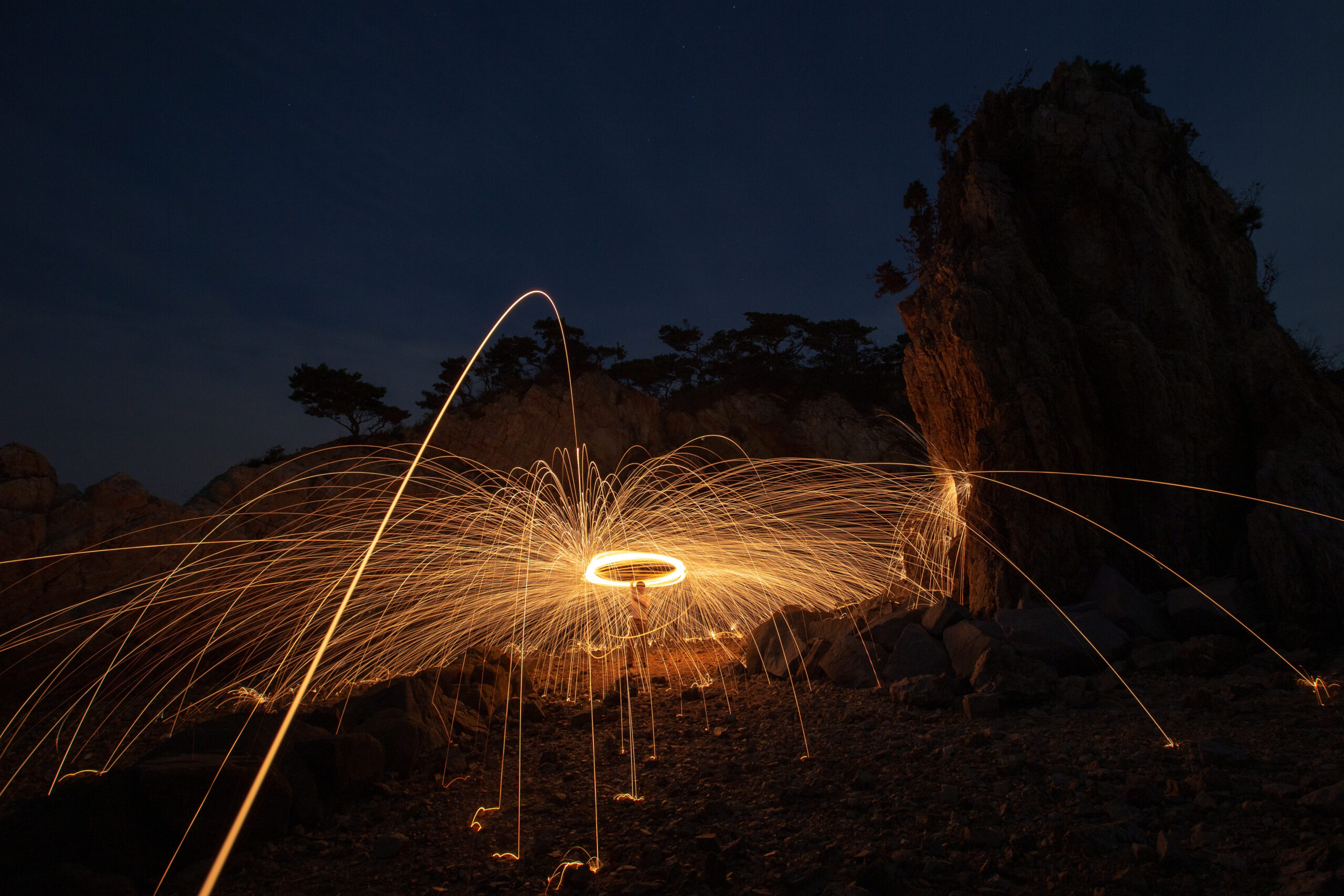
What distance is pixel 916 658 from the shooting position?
7.20 metres

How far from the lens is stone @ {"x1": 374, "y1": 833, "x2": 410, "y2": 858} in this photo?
409cm

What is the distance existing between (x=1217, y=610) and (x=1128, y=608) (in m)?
0.85

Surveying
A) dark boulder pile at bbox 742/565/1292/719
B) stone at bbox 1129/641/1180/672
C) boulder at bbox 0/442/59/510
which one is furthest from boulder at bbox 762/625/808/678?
boulder at bbox 0/442/59/510

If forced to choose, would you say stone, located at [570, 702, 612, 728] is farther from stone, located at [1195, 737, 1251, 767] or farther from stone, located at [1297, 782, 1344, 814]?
stone, located at [1297, 782, 1344, 814]

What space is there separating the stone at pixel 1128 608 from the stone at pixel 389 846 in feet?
26.5

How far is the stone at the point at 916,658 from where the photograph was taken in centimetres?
700

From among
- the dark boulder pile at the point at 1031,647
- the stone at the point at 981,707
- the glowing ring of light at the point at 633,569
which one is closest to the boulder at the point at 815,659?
the dark boulder pile at the point at 1031,647

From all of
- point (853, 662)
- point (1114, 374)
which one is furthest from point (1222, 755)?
point (1114, 374)

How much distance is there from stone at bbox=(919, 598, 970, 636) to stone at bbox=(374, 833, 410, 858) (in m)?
6.52

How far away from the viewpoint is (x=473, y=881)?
147 inches

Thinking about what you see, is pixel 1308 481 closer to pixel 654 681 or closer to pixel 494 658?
pixel 654 681

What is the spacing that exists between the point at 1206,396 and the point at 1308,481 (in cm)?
201

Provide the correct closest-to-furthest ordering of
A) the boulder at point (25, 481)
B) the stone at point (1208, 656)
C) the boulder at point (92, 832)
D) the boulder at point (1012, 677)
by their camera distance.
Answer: the boulder at point (92, 832) → the boulder at point (1012, 677) → the stone at point (1208, 656) → the boulder at point (25, 481)

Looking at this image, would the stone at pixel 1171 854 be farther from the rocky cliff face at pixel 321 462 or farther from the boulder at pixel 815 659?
the rocky cliff face at pixel 321 462
